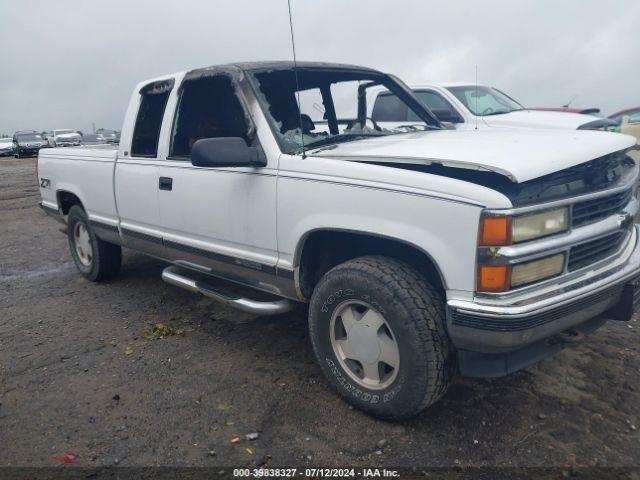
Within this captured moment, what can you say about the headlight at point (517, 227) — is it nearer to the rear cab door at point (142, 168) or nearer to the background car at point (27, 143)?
the rear cab door at point (142, 168)

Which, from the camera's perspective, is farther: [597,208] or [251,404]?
[251,404]

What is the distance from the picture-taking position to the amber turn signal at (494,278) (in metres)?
2.23

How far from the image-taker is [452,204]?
2.30 meters

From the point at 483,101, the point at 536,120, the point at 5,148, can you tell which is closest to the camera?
the point at 536,120

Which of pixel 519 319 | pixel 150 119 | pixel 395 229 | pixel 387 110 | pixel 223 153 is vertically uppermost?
pixel 387 110

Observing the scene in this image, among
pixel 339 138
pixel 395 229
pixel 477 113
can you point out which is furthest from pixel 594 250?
pixel 477 113

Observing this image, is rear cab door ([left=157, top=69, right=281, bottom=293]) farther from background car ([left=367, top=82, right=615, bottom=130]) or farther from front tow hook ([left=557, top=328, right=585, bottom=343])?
background car ([left=367, top=82, right=615, bottom=130])

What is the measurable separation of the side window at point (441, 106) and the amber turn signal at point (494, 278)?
5.69 m

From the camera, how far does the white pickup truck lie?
230cm

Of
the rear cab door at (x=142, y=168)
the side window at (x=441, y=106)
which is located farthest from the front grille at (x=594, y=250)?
the side window at (x=441, y=106)

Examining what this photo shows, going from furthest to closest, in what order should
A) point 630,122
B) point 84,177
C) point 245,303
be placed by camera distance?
point 630,122 → point 84,177 → point 245,303

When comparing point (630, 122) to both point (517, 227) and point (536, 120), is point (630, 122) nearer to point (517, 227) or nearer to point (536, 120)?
point (536, 120)

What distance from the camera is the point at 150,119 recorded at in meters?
4.25

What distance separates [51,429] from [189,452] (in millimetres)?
845
